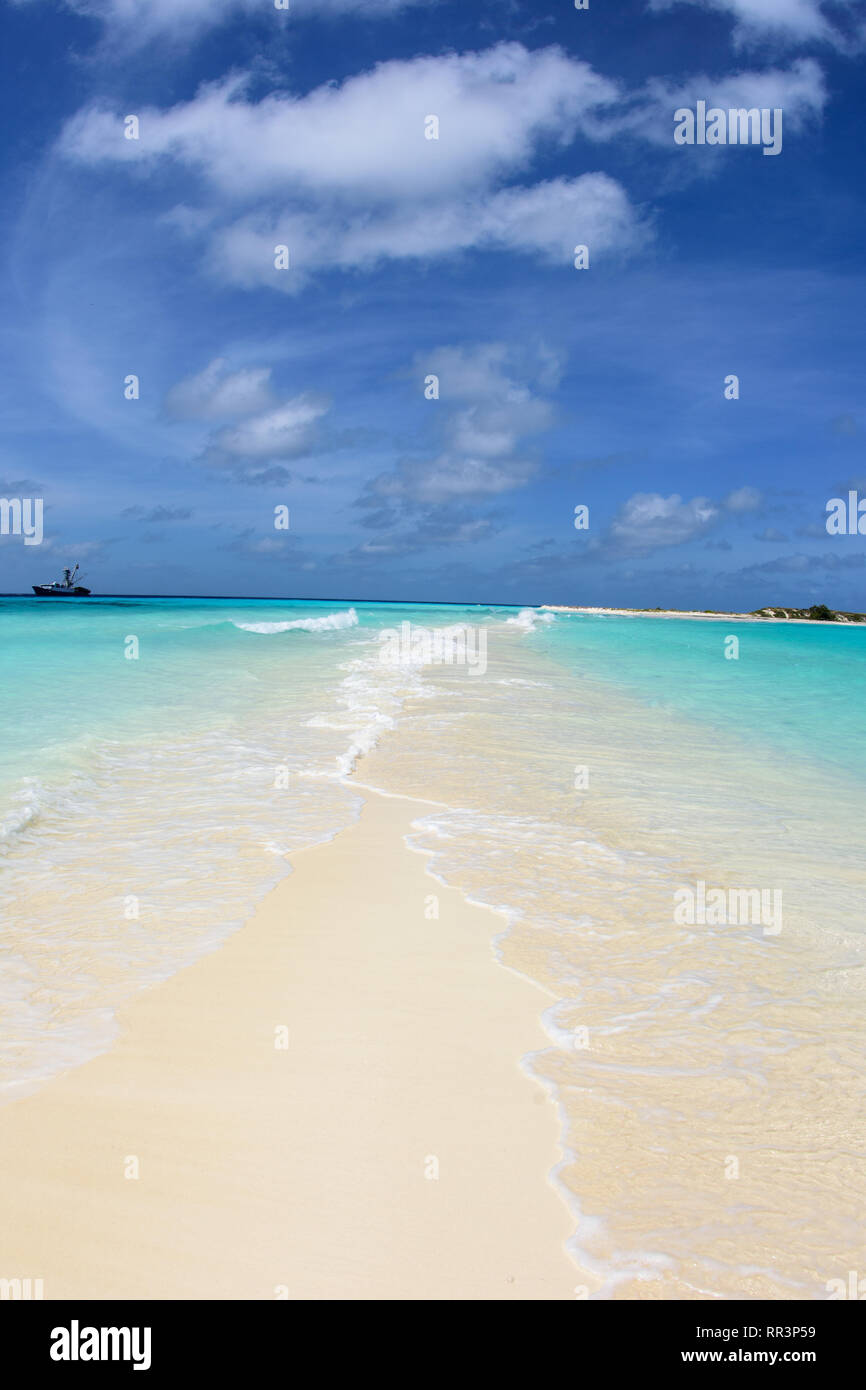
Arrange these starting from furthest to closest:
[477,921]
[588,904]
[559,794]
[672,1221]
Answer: [559,794], [588,904], [477,921], [672,1221]

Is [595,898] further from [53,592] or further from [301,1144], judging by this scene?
[53,592]

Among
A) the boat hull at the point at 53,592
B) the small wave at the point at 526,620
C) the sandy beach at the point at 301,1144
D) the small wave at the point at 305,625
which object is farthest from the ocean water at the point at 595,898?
the boat hull at the point at 53,592

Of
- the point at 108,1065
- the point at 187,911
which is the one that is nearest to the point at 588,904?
the point at 187,911

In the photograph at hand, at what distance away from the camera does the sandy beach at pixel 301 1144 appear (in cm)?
264

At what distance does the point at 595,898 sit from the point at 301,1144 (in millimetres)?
3326

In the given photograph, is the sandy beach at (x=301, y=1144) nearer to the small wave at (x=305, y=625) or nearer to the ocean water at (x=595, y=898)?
the ocean water at (x=595, y=898)

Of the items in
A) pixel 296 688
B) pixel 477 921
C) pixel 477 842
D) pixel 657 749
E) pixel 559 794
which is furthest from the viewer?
pixel 296 688

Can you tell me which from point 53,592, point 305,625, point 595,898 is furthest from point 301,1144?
point 53,592

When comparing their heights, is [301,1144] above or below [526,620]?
below

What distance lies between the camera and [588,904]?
19.5 feet

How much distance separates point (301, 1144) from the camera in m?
Result: 3.19

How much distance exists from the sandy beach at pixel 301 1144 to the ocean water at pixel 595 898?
20 centimetres
